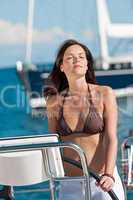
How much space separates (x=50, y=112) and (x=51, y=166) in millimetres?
576

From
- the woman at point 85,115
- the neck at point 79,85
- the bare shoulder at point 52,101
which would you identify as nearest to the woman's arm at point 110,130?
the woman at point 85,115

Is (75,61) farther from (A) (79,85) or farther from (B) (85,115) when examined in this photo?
(B) (85,115)

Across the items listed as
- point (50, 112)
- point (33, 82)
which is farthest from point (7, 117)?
point (50, 112)

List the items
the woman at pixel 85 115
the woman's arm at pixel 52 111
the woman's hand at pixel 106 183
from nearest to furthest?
the woman's hand at pixel 106 183 < the woman at pixel 85 115 < the woman's arm at pixel 52 111

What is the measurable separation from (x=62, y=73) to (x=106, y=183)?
2.27 feet

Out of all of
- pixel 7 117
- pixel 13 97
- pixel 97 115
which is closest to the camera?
pixel 97 115

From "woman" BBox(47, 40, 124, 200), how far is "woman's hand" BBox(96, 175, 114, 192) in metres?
0.09

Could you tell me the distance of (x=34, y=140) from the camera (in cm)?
265

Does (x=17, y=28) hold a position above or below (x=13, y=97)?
above

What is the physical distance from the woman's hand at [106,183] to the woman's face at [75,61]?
54cm

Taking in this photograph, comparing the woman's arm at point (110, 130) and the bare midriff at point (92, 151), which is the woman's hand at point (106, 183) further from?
the bare midriff at point (92, 151)

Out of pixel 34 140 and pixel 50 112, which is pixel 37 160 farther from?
pixel 50 112

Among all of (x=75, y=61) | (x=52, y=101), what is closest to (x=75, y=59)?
(x=75, y=61)

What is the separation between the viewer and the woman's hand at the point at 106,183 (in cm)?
278
